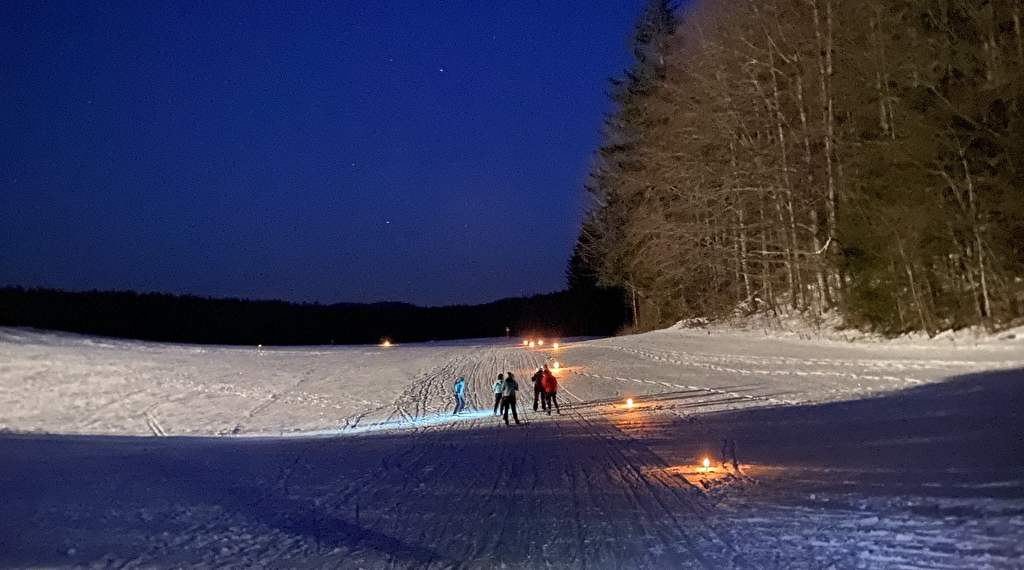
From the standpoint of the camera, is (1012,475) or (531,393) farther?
(531,393)

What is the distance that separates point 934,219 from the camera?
24.2 meters

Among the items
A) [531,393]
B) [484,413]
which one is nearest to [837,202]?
[531,393]

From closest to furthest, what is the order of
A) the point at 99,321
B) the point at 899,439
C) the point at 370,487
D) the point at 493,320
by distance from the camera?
1. the point at 370,487
2. the point at 899,439
3. the point at 99,321
4. the point at 493,320

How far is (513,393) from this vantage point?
22047 mm

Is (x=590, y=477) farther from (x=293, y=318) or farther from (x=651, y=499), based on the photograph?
(x=293, y=318)

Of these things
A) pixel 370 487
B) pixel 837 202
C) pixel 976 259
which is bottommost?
pixel 370 487

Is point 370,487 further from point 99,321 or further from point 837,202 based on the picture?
point 99,321

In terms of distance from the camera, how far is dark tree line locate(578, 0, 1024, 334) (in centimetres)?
2255

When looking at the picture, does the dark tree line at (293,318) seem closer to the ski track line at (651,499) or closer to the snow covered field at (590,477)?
the snow covered field at (590,477)

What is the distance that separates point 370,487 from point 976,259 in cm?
1959

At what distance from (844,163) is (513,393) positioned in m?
15.1

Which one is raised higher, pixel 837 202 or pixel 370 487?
pixel 837 202

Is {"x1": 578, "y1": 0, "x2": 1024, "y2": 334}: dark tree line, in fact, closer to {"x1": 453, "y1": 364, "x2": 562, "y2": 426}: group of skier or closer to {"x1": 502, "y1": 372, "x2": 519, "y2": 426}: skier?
{"x1": 453, "y1": 364, "x2": 562, "y2": 426}: group of skier

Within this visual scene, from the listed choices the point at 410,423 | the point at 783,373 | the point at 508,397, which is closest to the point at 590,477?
the point at 508,397
